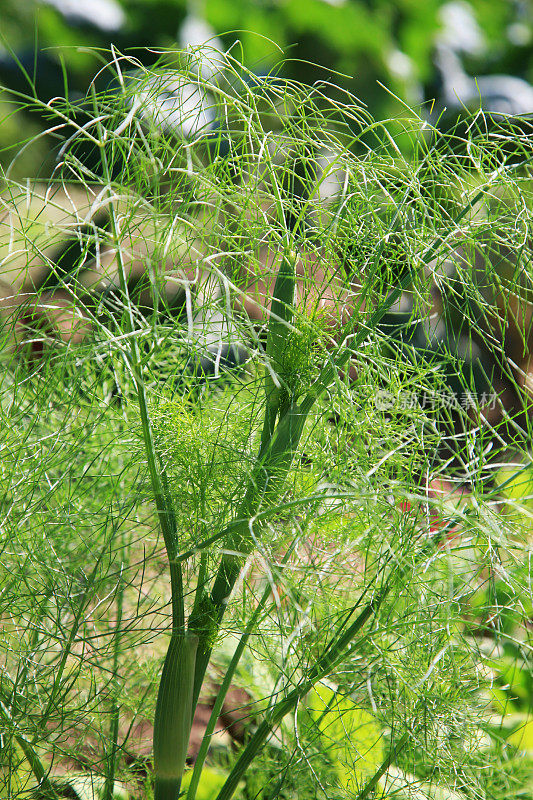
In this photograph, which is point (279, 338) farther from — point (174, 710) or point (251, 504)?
point (174, 710)

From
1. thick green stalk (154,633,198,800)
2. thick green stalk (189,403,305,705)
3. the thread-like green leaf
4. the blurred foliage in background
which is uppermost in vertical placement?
the blurred foliage in background

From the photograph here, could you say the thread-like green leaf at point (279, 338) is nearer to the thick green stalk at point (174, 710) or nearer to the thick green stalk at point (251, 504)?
the thick green stalk at point (251, 504)

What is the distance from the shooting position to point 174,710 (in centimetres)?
41

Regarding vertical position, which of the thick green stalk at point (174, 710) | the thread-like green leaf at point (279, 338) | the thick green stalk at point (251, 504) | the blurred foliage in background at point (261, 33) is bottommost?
the thick green stalk at point (174, 710)

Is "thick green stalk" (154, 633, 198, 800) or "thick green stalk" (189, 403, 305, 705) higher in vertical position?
"thick green stalk" (189, 403, 305, 705)

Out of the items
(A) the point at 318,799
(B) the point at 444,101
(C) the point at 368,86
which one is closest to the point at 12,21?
(C) the point at 368,86

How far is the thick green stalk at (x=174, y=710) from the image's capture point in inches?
16.2

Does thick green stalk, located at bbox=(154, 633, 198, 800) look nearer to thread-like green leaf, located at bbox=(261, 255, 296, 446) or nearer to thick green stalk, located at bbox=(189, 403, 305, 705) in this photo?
thick green stalk, located at bbox=(189, 403, 305, 705)

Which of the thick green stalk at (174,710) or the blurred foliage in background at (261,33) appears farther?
the blurred foliage in background at (261,33)

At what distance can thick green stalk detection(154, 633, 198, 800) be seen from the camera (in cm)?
41

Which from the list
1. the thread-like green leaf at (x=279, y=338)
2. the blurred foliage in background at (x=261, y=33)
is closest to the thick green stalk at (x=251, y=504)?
the thread-like green leaf at (x=279, y=338)

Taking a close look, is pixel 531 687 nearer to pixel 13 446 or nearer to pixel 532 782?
pixel 532 782

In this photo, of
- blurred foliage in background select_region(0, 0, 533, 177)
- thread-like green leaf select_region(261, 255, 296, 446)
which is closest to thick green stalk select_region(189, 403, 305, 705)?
thread-like green leaf select_region(261, 255, 296, 446)

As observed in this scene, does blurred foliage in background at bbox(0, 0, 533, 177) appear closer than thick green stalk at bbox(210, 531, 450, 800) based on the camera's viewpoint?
No
